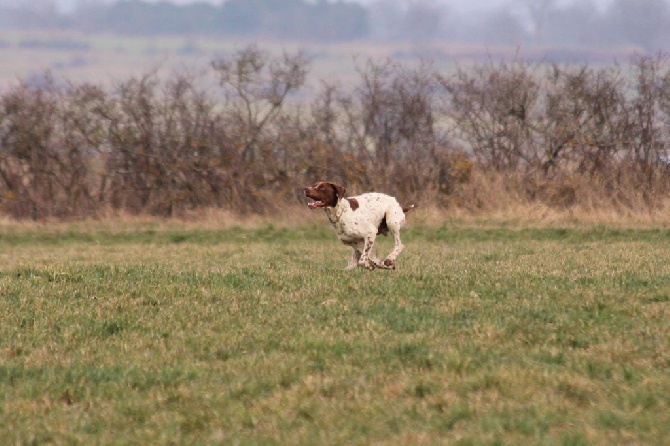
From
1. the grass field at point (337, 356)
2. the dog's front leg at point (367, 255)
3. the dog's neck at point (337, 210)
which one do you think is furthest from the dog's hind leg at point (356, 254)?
the grass field at point (337, 356)

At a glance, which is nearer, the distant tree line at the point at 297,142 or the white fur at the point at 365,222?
the white fur at the point at 365,222

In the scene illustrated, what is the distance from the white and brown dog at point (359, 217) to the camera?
12625 millimetres

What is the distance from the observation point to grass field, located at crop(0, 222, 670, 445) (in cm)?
562

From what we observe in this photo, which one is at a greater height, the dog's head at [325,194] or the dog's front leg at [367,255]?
the dog's head at [325,194]

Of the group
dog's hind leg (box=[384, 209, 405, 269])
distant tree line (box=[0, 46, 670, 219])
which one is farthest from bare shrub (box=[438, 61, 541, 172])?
dog's hind leg (box=[384, 209, 405, 269])

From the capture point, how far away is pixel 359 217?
42.0 ft

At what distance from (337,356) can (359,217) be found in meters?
5.76

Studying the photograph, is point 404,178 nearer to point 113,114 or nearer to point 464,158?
point 464,158

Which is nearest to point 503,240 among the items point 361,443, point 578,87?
point 578,87

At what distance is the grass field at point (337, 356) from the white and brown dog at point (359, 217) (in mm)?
1003

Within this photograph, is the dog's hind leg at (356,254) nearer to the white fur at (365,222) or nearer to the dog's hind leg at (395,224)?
the white fur at (365,222)

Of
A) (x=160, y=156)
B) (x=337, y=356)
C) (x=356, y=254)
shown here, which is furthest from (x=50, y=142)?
(x=337, y=356)

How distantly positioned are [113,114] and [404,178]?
8.11m

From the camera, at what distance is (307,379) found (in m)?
6.48
